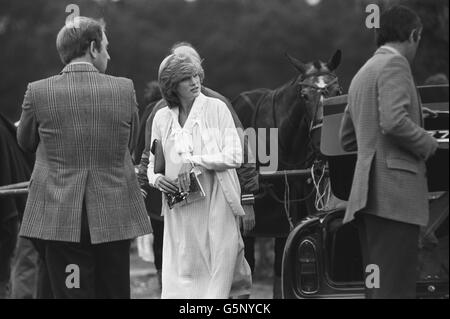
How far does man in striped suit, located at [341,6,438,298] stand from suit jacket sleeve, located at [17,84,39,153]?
5.89 feet

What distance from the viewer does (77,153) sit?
6742 millimetres

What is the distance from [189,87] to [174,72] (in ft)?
0.41

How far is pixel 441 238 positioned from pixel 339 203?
4.24 feet

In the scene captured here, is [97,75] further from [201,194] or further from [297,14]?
[297,14]

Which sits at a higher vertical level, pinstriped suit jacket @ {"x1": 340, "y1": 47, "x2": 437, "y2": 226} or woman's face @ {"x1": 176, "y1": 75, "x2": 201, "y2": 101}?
woman's face @ {"x1": 176, "y1": 75, "x2": 201, "y2": 101}

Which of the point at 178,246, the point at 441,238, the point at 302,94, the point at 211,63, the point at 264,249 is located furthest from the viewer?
the point at 211,63

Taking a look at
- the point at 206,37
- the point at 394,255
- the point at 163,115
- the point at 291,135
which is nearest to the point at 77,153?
the point at 163,115

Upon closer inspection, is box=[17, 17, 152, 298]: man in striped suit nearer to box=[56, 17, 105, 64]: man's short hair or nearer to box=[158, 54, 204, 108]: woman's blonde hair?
box=[56, 17, 105, 64]: man's short hair

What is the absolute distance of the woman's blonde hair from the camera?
23.5 ft

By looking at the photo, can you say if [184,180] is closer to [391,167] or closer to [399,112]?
[391,167]

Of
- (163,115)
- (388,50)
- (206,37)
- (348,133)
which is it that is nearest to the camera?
(388,50)

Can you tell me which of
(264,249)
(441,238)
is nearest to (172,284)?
(441,238)

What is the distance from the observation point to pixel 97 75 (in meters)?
6.82

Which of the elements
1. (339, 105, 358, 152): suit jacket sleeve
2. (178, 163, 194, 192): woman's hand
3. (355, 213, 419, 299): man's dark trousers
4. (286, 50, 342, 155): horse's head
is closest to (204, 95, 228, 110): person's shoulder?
(178, 163, 194, 192): woman's hand
